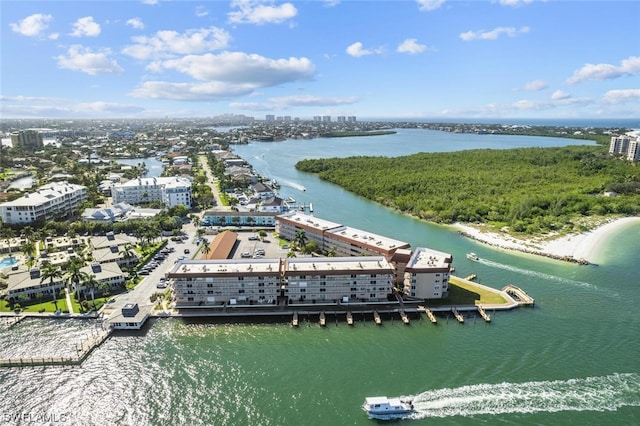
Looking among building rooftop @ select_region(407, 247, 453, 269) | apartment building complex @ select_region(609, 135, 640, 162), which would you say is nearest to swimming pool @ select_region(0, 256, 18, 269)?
building rooftop @ select_region(407, 247, 453, 269)

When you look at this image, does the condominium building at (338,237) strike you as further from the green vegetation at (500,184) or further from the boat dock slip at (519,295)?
the green vegetation at (500,184)

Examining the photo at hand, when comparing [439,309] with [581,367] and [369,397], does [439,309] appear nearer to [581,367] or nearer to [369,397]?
[581,367]

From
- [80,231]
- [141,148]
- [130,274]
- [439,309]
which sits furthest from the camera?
[141,148]

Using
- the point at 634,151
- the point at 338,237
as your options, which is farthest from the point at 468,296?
the point at 634,151

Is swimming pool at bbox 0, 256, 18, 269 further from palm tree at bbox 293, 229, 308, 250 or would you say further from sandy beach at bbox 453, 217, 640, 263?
sandy beach at bbox 453, 217, 640, 263

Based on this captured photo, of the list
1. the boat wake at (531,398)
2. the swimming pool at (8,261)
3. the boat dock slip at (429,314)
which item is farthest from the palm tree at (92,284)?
the boat dock slip at (429,314)

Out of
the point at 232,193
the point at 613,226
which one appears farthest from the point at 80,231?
the point at 613,226
